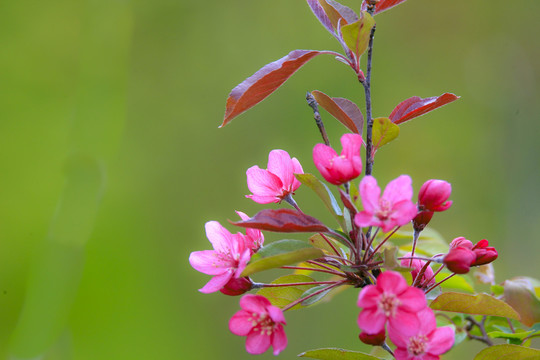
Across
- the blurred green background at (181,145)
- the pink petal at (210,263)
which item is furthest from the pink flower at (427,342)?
the blurred green background at (181,145)

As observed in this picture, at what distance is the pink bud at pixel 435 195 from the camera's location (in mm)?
535

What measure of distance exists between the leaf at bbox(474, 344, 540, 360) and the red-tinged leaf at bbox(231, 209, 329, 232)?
0.28 meters

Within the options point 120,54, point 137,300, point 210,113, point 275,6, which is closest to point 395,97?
point 275,6

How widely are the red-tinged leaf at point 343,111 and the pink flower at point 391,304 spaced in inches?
7.9

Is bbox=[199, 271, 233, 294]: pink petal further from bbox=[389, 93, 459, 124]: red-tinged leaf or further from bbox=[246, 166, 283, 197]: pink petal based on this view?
bbox=[389, 93, 459, 124]: red-tinged leaf

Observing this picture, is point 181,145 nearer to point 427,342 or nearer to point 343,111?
point 343,111

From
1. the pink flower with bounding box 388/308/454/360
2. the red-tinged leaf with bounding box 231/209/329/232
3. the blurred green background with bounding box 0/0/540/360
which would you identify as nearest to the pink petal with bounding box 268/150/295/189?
the red-tinged leaf with bounding box 231/209/329/232

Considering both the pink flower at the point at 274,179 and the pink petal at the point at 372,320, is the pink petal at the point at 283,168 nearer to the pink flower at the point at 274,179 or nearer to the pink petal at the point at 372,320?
the pink flower at the point at 274,179

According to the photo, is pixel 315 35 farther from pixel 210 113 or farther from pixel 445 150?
pixel 445 150

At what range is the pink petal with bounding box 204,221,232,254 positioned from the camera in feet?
1.99

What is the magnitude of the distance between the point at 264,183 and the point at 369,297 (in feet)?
0.71

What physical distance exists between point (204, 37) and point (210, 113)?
0.45m

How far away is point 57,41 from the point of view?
2541 mm

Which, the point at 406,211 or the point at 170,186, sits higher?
the point at 406,211
